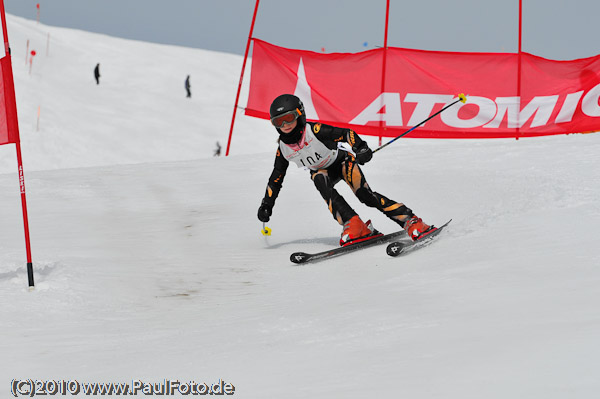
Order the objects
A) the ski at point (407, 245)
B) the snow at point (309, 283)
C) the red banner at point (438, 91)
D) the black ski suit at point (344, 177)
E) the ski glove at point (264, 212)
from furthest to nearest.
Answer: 1. the red banner at point (438, 91)
2. the ski glove at point (264, 212)
3. the black ski suit at point (344, 177)
4. the ski at point (407, 245)
5. the snow at point (309, 283)

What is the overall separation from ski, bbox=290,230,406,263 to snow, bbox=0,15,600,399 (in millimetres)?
88

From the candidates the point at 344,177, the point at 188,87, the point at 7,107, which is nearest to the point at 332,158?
the point at 344,177

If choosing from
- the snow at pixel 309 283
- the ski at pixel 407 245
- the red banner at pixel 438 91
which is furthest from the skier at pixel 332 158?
the red banner at pixel 438 91

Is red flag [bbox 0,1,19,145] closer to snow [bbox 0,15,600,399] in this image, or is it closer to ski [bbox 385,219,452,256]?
snow [bbox 0,15,600,399]

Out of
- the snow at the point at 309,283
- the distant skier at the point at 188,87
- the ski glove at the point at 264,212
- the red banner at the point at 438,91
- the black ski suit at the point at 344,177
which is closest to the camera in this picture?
the snow at the point at 309,283

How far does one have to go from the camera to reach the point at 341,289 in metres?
4.14

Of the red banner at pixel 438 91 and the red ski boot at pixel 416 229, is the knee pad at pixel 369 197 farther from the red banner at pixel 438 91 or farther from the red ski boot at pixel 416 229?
the red banner at pixel 438 91

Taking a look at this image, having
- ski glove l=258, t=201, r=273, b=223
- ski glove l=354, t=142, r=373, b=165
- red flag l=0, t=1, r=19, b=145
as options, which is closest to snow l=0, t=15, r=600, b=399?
ski glove l=258, t=201, r=273, b=223

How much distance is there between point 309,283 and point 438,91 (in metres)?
7.84

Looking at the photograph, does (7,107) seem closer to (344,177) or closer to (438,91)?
(344,177)

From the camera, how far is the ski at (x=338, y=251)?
537 centimetres

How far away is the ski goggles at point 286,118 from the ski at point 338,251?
1.05 meters

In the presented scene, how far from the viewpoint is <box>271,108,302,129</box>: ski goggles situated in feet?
17.7

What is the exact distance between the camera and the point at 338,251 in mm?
5477
